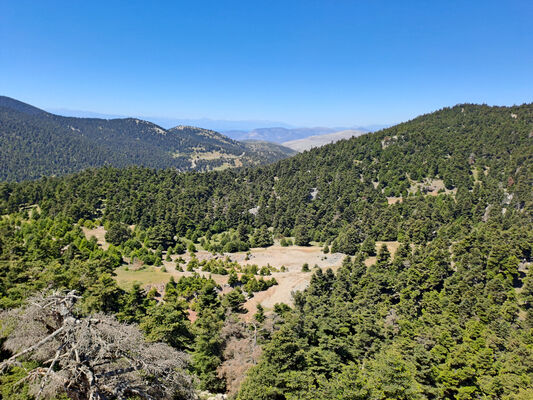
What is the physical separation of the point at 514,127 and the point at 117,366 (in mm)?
153040

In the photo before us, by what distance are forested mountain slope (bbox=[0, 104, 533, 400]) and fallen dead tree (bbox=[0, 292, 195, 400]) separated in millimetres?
9230

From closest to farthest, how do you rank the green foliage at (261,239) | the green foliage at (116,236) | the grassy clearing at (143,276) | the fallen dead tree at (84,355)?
the fallen dead tree at (84,355) → the grassy clearing at (143,276) → the green foliage at (116,236) → the green foliage at (261,239)

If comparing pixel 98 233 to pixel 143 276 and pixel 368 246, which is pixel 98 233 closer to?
pixel 143 276

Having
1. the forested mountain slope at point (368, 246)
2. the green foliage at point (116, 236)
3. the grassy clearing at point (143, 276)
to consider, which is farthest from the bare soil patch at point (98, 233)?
the grassy clearing at point (143, 276)

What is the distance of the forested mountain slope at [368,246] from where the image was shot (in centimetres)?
2283

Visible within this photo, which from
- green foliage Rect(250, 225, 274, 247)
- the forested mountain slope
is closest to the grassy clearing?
the forested mountain slope

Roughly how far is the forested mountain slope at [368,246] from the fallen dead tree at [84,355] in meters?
9.23

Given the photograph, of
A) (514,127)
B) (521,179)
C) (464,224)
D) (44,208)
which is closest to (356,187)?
(464,224)

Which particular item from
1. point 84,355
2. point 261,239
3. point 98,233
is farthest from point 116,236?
point 84,355

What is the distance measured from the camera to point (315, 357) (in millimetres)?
21953

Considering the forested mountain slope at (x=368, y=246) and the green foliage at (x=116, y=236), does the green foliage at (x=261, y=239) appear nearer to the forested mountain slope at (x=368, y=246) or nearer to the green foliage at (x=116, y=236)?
the forested mountain slope at (x=368, y=246)

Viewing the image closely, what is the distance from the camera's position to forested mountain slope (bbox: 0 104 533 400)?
22.8 meters

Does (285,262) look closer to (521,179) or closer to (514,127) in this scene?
(521,179)

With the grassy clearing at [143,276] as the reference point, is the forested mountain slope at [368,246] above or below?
above
